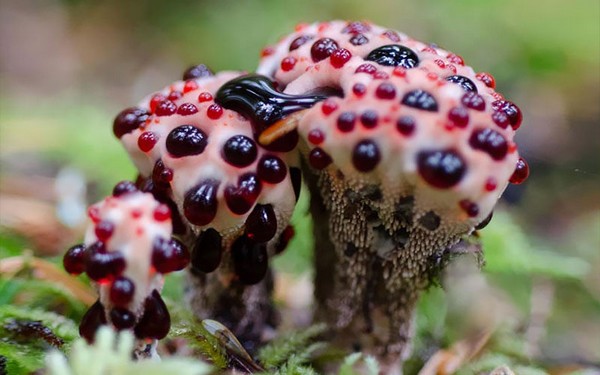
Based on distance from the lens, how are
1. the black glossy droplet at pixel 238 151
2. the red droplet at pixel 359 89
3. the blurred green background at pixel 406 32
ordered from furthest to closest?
the blurred green background at pixel 406 32 < the black glossy droplet at pixel 238 151 < the red droplet at pixel 359 89

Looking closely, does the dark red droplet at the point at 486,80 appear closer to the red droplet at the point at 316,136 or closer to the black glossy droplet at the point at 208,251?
the red droplet at the point at 316,136

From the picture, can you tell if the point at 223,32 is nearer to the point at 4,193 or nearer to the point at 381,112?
the point at 4,193

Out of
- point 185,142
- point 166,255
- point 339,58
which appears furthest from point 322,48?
point 166,255

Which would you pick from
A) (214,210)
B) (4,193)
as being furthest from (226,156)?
(4,193)

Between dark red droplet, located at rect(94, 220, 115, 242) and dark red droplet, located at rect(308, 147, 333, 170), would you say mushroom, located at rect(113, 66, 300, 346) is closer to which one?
dark red droplet, located at rect(308, 147, 333, 170)

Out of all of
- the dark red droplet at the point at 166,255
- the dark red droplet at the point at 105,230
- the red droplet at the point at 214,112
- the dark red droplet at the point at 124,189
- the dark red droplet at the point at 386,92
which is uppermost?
the red droplet at the point at 214,112

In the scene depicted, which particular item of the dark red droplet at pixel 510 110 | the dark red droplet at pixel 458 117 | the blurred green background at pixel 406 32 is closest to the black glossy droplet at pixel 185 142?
the dark red droplet at pixel 458 117
